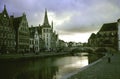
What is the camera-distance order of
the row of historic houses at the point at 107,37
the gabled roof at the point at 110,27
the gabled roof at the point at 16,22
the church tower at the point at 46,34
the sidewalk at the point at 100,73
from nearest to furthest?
the sidewalk at the point at 100,73 → the gabled roof at the point at 16,22 → the row of historic houses at the point at 107,37 → the gabled roof at the point at 110,27 → the church tower at the point at 46,34

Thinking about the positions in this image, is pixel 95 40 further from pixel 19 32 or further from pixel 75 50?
pixel 19 32

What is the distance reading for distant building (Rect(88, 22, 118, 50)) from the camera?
92700 mm

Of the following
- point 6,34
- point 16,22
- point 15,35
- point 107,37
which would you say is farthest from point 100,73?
point 107,37

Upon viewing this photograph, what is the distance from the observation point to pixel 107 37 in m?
97.2

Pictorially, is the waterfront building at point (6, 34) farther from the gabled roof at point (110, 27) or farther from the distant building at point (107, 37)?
the gabled roof at point (110, 27)

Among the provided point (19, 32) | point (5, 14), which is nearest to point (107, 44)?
point (19, 32)

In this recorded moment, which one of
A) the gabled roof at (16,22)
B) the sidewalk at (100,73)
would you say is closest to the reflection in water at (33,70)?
the sidewalk at (100,73)

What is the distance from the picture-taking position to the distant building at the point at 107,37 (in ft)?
304

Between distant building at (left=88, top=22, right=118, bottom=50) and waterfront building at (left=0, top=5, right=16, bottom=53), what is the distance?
169 feet

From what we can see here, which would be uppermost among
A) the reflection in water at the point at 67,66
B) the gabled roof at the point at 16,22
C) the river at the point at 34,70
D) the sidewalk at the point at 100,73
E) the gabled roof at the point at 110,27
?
the gabled roof at the point at 110,27

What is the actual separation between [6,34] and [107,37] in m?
60.3

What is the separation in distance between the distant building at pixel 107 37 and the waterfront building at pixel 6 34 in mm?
51653

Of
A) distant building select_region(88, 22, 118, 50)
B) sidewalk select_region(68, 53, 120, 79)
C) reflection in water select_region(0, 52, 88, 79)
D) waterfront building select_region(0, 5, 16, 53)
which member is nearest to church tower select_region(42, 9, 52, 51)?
distant building select_region(88, 22, 118, 50)

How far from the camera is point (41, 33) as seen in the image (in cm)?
10256
